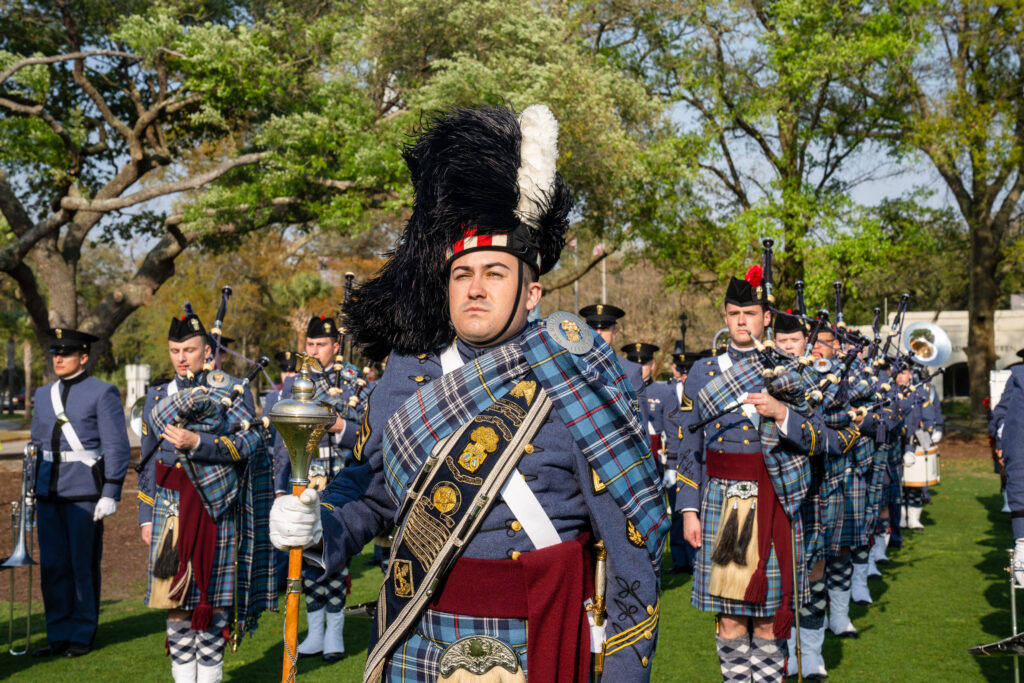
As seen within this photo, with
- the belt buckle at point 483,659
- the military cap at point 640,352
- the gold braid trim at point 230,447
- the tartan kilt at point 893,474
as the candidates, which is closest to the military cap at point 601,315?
the military cap at point 640,352

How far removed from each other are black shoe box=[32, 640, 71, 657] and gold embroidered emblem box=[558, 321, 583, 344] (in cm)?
622

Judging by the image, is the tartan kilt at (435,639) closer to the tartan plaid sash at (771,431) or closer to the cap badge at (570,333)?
the cap badge at (570,333)

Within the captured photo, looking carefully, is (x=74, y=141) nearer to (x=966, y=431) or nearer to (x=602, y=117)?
(x=602, y=117)

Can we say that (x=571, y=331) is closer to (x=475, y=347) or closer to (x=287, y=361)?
(x=475, y=347)

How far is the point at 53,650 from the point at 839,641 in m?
5.95

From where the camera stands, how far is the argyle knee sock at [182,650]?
5.89m

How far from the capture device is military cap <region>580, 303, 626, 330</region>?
998cm

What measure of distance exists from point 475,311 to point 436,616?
860 millimetres

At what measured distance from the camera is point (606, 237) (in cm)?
2153

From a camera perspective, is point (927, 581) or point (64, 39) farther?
point (64, 39)

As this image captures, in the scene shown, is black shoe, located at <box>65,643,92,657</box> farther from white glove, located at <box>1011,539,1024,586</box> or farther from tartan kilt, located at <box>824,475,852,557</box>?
white glove, located at <box>1011,539,1024,586</box>

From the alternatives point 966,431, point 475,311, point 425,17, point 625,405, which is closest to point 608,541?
point 625,405

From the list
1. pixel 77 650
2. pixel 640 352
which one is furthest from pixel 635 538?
pixel 640 352

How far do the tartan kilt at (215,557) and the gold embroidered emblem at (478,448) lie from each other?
3.85 m
